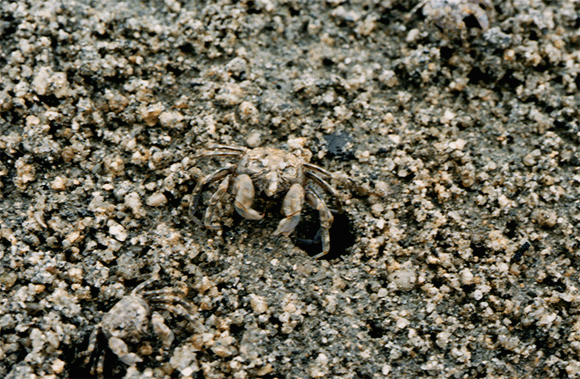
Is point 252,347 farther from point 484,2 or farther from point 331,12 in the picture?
point 484,2

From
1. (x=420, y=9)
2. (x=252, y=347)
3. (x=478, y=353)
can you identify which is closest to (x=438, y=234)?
(x=478, y=353)

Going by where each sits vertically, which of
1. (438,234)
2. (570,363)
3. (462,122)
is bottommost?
(570,363)

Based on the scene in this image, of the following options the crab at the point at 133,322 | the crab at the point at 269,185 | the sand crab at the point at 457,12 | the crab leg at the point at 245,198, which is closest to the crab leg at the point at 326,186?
the crab at the point at 269,185

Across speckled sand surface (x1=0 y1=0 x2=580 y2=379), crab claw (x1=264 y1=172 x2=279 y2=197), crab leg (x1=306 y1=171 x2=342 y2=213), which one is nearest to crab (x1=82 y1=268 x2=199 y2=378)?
speckled sand surface (x1=0 y1=0 x2=580 y2=379)

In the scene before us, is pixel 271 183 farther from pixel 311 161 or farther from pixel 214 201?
pixel 311 161

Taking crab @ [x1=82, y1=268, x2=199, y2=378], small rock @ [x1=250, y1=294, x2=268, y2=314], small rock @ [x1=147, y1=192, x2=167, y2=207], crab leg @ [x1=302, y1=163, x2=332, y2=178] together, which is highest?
crab leg @ [x1=302, y1=163, x2=332, y2=178]

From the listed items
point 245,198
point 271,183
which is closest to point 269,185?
point 271,183

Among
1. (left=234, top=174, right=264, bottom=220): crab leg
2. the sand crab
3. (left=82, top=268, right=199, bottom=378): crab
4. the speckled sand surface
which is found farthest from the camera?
the sand crab

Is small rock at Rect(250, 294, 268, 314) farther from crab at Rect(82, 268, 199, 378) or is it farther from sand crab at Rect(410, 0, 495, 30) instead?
sand crab at Rect(410, 0, 495, 30)
